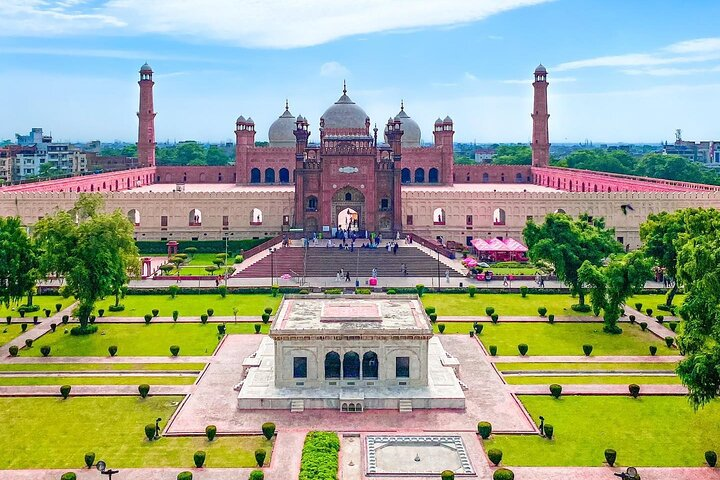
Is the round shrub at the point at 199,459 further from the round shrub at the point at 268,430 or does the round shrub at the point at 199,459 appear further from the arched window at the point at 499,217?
the arched window at the point at 499,217

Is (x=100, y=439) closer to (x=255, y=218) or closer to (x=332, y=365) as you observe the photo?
(x=332, y=365)

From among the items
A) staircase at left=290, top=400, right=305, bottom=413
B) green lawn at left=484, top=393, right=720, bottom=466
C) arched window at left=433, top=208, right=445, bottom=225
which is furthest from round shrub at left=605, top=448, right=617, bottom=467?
arched window at left=433, top=208, right=445, bottom=225

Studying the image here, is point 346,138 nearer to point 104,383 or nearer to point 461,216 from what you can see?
point 461,216

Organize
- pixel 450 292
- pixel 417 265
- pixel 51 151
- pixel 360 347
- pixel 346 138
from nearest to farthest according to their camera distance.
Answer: pixel 360 347 < pixel 450 292 < pixel 417 265 < pixel 346 138 < pixel 51 151

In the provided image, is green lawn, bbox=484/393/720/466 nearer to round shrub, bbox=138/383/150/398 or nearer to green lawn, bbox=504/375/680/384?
green lawn, bbox=504/375/680/384

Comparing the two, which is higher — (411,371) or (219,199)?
(219,199)

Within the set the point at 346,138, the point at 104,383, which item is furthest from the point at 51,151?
the point at 104,383

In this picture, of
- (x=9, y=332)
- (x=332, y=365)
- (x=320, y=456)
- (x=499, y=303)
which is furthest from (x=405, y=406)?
(x=9, y=332)
